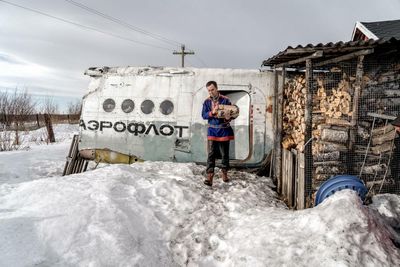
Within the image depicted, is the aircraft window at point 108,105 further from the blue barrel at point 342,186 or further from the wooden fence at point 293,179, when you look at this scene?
the blue barrel at point 342,186

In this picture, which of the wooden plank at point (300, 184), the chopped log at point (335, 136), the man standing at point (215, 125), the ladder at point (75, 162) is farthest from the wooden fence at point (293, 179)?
the ladder at point (75, 162)

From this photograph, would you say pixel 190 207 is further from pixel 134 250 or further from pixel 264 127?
pixel 264 127

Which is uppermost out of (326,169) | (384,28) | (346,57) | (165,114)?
(384,28)

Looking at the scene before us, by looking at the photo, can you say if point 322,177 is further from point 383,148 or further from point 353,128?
point 383,148

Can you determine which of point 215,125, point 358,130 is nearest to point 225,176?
point 215,125

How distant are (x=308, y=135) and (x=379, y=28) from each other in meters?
12.3

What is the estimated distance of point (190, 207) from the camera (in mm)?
5031

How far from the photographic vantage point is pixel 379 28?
1448 cm

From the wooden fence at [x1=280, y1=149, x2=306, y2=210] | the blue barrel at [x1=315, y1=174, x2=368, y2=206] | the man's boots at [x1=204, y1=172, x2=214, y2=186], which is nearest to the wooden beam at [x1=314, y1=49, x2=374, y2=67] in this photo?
the wooden fence at [x1=280, y1=149, x2=306, y2=210]

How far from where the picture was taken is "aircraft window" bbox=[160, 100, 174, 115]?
28.0ft

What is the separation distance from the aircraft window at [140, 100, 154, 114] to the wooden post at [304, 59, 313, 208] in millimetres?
4543

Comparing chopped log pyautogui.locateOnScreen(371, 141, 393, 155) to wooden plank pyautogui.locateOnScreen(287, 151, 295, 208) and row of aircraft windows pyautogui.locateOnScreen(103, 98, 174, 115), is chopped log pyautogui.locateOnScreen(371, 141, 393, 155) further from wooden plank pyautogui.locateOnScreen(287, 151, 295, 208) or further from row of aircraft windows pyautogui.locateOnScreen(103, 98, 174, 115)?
row of aircraft windows pyautogui.locateOnScreen(103, 98, 174, 115)

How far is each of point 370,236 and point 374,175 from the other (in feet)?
9.17

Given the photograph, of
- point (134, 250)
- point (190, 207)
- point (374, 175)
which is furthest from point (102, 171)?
point (374, 175)
